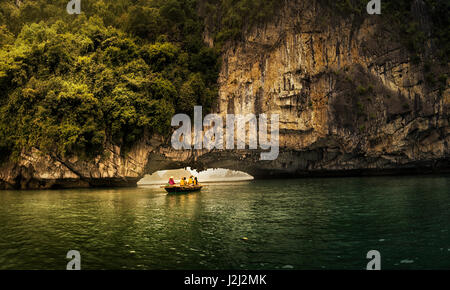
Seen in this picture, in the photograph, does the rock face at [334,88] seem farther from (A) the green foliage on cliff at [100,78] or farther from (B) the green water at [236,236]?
(B) the green water at [236,236]

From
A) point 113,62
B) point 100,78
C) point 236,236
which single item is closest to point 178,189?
point 236,236

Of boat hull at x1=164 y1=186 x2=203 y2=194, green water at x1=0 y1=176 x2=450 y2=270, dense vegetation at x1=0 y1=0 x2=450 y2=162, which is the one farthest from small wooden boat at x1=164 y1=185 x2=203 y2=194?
dense vegetation at x1=0 y1=0 x2=450 y2=162

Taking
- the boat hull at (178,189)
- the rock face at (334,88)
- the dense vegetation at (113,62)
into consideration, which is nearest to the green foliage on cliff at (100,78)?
the dense vegetation at (113,62)

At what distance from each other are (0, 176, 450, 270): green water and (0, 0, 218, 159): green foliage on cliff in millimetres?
11240

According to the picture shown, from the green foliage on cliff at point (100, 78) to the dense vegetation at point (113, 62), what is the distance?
0.08 meters

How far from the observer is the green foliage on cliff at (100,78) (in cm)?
2177

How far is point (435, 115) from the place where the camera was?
2633 centimetres

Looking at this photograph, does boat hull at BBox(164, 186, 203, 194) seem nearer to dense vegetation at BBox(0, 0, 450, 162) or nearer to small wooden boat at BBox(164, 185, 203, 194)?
small wooden boat at BBox(164, 185, 203, 194)

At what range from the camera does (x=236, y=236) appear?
734 cm

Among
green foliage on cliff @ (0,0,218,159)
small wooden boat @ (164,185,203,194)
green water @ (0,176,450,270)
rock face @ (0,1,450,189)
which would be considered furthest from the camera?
rock face @ (0,1,450,189)

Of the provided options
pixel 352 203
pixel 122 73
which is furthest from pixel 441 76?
pixel 122 73

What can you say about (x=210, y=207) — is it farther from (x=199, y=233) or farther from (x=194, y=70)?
(x=194, y=70)

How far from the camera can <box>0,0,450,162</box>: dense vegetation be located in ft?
71.7

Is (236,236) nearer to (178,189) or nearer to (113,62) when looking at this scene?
(178,189)
